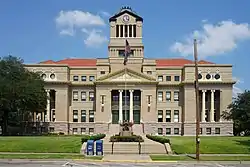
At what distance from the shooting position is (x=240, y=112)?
80938 millimetres

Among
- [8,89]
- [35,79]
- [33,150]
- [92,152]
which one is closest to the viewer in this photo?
[92,152]

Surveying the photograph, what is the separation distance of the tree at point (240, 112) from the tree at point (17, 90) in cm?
3659

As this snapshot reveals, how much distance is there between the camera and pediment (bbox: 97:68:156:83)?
85.9 metres

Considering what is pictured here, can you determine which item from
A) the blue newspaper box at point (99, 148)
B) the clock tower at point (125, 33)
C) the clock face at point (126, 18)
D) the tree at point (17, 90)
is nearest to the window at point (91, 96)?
the clock tower at point (125, 33)

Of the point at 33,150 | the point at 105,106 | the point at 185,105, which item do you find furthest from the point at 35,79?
the point at 33,150

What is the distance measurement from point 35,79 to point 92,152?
142 feet

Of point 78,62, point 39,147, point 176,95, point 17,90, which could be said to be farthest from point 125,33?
point 39,147

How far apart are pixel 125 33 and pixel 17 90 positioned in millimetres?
33619

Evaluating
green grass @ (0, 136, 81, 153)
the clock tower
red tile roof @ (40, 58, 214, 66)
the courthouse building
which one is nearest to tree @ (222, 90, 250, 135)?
the courthouse building

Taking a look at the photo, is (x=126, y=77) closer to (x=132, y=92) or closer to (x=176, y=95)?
(x=132, y=92)

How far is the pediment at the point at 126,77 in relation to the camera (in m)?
85.9

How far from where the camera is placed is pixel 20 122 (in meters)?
86.8

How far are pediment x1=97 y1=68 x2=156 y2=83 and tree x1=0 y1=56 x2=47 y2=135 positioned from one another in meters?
14.5

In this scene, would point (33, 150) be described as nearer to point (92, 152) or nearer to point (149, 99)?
point (92, 152)
